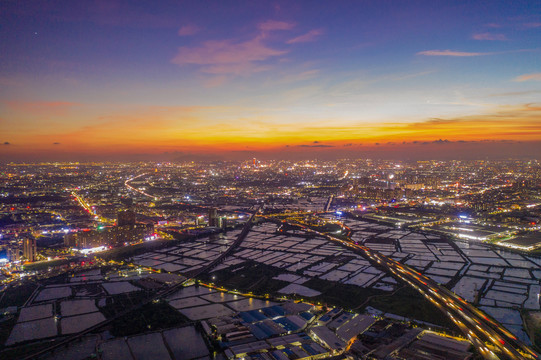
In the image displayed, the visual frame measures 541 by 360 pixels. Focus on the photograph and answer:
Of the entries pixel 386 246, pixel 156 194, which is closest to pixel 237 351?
pixel 386 246

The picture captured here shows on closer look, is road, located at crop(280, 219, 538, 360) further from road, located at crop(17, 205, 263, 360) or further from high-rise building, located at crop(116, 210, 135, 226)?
high-rise building, located at crop(116, 210, 135, 226)

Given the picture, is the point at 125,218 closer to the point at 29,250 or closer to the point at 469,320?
the point at 29,250

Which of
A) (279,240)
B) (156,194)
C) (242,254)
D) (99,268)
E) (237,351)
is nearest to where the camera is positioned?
(237,351)

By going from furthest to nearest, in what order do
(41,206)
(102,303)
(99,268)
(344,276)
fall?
(41,206), (99,268), (344,276), (102,303)

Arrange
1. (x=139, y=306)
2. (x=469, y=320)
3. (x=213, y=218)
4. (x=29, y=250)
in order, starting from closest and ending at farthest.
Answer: (x=469, y=320), (x=139, y=306), (x=29, y=250), (x=213, y=218)

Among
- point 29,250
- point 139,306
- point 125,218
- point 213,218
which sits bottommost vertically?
point 213,218

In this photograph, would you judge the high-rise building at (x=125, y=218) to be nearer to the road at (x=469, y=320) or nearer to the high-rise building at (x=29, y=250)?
the high-rise building at (x=29, y=250)

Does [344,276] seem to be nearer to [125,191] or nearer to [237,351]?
[237,351]

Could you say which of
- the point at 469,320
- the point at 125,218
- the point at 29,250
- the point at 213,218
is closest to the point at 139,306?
the point at 29,250
